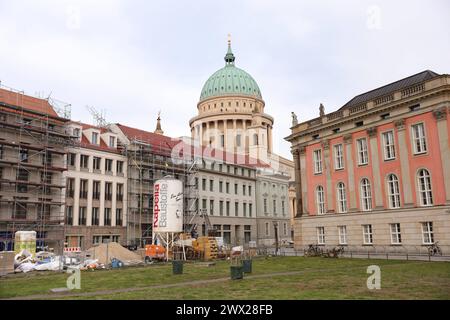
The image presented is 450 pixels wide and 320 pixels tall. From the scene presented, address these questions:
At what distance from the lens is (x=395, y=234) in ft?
144

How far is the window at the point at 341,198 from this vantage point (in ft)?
167

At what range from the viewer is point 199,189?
72875 mm

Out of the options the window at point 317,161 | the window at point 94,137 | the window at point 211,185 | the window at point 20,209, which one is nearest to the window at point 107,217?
the window at point 94,137

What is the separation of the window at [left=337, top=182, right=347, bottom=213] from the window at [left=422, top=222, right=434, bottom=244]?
10.9m

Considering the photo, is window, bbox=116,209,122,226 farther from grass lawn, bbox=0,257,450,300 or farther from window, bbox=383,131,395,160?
window, bbox=383,131,395,160

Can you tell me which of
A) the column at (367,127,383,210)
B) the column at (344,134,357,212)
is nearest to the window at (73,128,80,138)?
the column at (344,134,357,212)

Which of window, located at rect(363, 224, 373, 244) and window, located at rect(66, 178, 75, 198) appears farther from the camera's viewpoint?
window, located at rect(66, 178, 75, 198)

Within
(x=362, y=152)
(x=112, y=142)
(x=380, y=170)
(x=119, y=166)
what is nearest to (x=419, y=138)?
(x=380, y=170)

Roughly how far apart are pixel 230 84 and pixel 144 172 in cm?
6665

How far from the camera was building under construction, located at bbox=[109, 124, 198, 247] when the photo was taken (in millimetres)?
59594

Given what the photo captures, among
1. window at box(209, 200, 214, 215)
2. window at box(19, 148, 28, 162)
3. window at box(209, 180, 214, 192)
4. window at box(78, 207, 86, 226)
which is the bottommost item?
window at box(78, 207, 86, 226)

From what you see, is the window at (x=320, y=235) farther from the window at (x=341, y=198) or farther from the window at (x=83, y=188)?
the window at (x=83, y=188)
